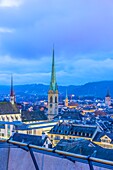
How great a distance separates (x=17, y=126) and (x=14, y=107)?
35.2ft

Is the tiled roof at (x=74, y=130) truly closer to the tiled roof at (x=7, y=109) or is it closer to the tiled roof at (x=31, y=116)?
the tiled roof at (x=7, y=109)

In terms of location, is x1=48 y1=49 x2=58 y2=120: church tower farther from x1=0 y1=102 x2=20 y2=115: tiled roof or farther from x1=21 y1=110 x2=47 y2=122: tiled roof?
x1=0 y1=102 x2=20 y2=115: tiled roof

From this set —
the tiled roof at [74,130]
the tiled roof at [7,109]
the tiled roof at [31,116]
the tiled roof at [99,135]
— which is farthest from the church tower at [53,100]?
the tiled roof at [99,135]

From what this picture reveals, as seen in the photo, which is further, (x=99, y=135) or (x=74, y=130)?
(x=74, y=130)

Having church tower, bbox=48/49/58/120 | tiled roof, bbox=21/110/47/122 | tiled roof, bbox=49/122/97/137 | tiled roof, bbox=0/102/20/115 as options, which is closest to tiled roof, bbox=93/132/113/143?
tiled roof, bbox=49/122/97/137

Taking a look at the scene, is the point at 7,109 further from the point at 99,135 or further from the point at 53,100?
the point at 99,135

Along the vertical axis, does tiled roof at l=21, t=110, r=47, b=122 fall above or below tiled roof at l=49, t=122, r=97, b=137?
above

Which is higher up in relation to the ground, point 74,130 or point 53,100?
point 53,100

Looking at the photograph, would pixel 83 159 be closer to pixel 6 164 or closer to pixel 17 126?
pixel 6 164

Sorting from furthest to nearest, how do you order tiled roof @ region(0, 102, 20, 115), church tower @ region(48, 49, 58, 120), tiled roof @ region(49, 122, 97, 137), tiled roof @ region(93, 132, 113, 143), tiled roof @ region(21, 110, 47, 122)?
church tower @ region(48, 49, 58, 120) < tiled roof @ region(21, 110, 47, 122) < tiled roof @ region(0, 102, 20, 115) < tiled roof @ region(49, 122, 97, 137) < tiled roof @ region(93, 132, 113, 143)

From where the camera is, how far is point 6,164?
11.5 feet

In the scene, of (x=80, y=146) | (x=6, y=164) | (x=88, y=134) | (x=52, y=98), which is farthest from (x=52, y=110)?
(x=6, y=164)

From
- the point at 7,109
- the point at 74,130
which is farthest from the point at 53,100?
the point at 74,130

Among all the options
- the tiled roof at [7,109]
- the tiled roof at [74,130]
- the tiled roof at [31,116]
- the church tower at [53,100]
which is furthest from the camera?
the church tower at [53,100]
